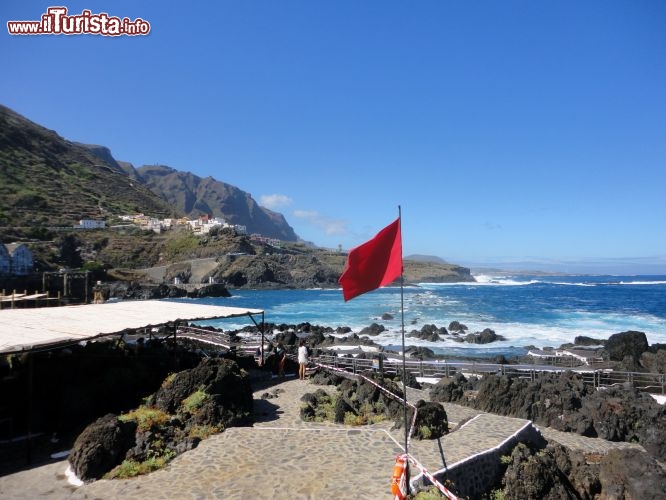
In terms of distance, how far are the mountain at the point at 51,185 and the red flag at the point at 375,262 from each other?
335 feet

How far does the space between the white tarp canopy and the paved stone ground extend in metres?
3.56

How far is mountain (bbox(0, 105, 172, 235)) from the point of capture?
332 feet

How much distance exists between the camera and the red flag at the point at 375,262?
287 inches

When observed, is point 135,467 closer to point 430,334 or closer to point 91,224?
point 430,334

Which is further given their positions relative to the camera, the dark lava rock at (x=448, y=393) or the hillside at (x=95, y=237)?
the hillside at (x=95, y=237)

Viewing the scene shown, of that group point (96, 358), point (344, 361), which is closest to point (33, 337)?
point (96, 358)

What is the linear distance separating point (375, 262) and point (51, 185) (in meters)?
143

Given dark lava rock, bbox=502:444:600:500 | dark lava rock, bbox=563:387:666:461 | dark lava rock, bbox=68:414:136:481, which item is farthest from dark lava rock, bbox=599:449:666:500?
dark lava rock, bbox=68:414:136:481

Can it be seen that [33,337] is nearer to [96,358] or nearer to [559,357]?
[96,358]

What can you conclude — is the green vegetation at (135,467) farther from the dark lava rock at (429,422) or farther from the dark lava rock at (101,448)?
the dark lava rock at (429,422)

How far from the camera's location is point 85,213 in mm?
116938

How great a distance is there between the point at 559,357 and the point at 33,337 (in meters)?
28.9

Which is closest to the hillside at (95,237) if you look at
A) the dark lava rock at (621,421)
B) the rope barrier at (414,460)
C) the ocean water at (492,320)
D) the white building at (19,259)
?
the white building at (19,259)

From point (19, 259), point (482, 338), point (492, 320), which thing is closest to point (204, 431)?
point (482, 338)
